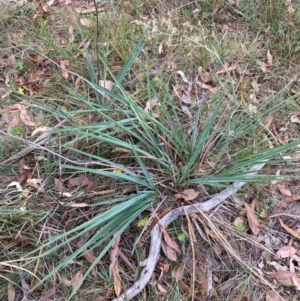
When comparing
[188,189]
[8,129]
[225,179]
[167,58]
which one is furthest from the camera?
[167,58]

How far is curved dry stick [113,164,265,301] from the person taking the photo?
1748 millimetres

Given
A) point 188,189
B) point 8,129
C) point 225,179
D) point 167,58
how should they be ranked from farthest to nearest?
point 167,58 → point 8,129 → point 188,189 → point 225,179

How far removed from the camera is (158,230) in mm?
1851

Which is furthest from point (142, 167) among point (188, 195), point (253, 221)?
point (253, 221)

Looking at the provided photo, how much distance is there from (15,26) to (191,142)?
1437 mm

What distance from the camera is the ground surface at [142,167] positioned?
70.6 inches

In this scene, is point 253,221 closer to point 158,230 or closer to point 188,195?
point 188,195

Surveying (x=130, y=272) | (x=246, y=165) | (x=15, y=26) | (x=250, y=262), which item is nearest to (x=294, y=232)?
(x=250, y=262)

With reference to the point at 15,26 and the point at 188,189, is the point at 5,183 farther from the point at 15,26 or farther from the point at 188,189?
the point at 15,26

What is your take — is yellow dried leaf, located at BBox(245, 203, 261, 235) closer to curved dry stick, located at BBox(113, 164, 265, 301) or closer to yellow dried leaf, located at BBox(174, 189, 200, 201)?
curved dry stick, located at BBox(113, 164, 265, 301)

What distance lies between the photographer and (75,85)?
226 centimetres

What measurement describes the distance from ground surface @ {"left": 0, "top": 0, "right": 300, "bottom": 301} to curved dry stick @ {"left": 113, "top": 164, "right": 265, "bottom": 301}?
0.03 meters

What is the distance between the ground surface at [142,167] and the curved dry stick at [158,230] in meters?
0.03

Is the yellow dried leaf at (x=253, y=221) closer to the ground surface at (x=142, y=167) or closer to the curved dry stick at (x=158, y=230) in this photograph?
the ground surface at (x=142, y=167)
